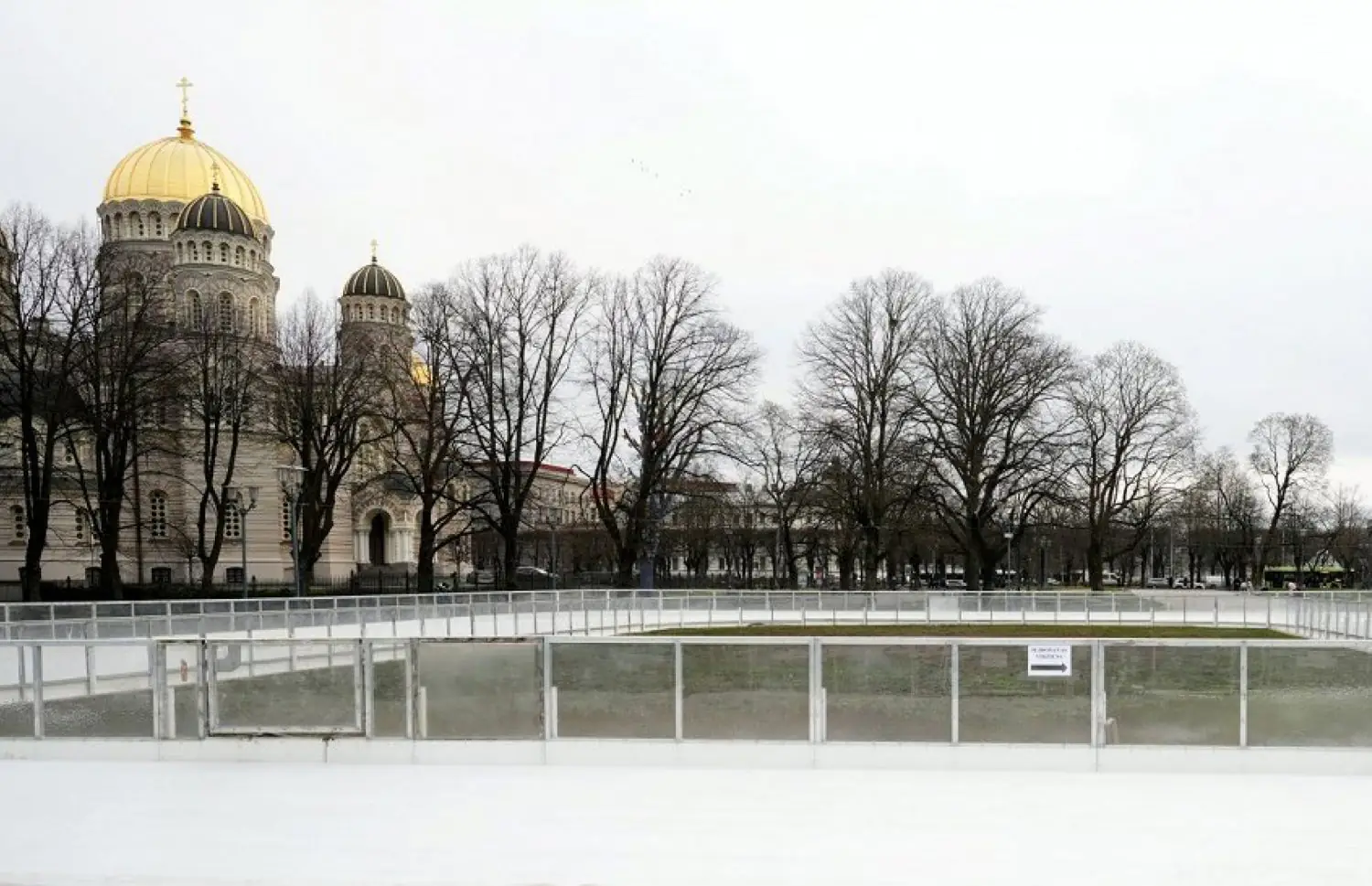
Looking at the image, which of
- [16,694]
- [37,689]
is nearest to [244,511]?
[16,694]

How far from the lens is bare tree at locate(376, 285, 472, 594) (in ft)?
144

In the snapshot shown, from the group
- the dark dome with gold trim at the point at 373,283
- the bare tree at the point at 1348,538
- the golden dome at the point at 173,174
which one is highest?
the golden dome at the point at 173,174

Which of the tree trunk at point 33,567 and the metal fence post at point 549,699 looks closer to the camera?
the metal fence post at point 549,699

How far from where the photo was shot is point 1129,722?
993 centimetres

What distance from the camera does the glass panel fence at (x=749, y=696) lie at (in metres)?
10.1

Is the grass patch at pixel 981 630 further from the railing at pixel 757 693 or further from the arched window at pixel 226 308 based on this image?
the arched window at pixel 226 308

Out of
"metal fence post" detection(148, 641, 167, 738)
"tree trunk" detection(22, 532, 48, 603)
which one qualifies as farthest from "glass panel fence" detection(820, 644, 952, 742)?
"tree trunk" detection(22, 532, 48, 603)

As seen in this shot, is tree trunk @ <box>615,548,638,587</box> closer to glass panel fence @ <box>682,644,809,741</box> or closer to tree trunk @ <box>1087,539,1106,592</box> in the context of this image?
tree trunk @ <box>1087,539,1106,592</box>

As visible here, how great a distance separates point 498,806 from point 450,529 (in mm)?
72058

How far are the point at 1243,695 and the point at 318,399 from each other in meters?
41.8

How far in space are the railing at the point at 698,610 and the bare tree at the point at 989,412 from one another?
463 inches

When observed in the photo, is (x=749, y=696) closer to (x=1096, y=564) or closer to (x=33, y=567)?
(x=33, y=567)

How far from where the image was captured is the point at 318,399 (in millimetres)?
45094

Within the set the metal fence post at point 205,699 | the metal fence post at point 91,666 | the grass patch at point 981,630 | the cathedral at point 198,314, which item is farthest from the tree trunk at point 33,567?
the metal fence post at point 205,699
